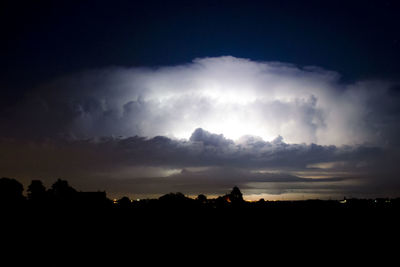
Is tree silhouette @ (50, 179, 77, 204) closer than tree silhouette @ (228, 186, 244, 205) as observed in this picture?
Yes

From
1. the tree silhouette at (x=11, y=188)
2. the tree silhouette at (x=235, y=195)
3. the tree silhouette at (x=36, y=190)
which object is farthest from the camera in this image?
the tree silhouette at (x=235, y=195)

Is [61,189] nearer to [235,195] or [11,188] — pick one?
[11,188]

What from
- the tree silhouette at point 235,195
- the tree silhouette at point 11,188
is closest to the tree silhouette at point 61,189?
the tree silhouette at point 11,188

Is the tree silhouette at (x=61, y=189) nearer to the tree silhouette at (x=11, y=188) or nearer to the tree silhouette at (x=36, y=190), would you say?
the tree silhouette at (x=36, y=190)

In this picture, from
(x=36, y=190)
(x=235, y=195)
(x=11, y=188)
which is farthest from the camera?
(x=235, y=195)

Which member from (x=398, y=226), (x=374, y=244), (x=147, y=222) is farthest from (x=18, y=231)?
(x=398, y=226)

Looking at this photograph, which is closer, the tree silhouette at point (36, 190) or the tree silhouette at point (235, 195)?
the tree silhouette at point (36, 190)

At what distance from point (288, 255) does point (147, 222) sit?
81.3ft

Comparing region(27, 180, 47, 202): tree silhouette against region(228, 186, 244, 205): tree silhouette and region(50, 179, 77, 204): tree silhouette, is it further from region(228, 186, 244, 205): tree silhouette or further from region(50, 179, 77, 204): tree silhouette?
region(228, 186, 244, 205): tree silhouette

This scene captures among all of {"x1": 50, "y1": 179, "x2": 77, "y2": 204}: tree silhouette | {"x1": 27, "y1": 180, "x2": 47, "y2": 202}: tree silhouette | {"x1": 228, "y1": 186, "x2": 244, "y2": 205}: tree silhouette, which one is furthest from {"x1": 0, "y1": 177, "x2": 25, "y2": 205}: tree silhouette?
{"x1": 228, "y1": 186, "x2": 244, "y2": 205}: tree silhouette

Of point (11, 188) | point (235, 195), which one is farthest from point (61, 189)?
point (235, 195)

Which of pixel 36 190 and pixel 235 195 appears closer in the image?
pixel 36 190

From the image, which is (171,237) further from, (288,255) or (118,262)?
(288,255)

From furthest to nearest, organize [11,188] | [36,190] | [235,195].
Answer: [235,195]
[36,190]
[11,188]
